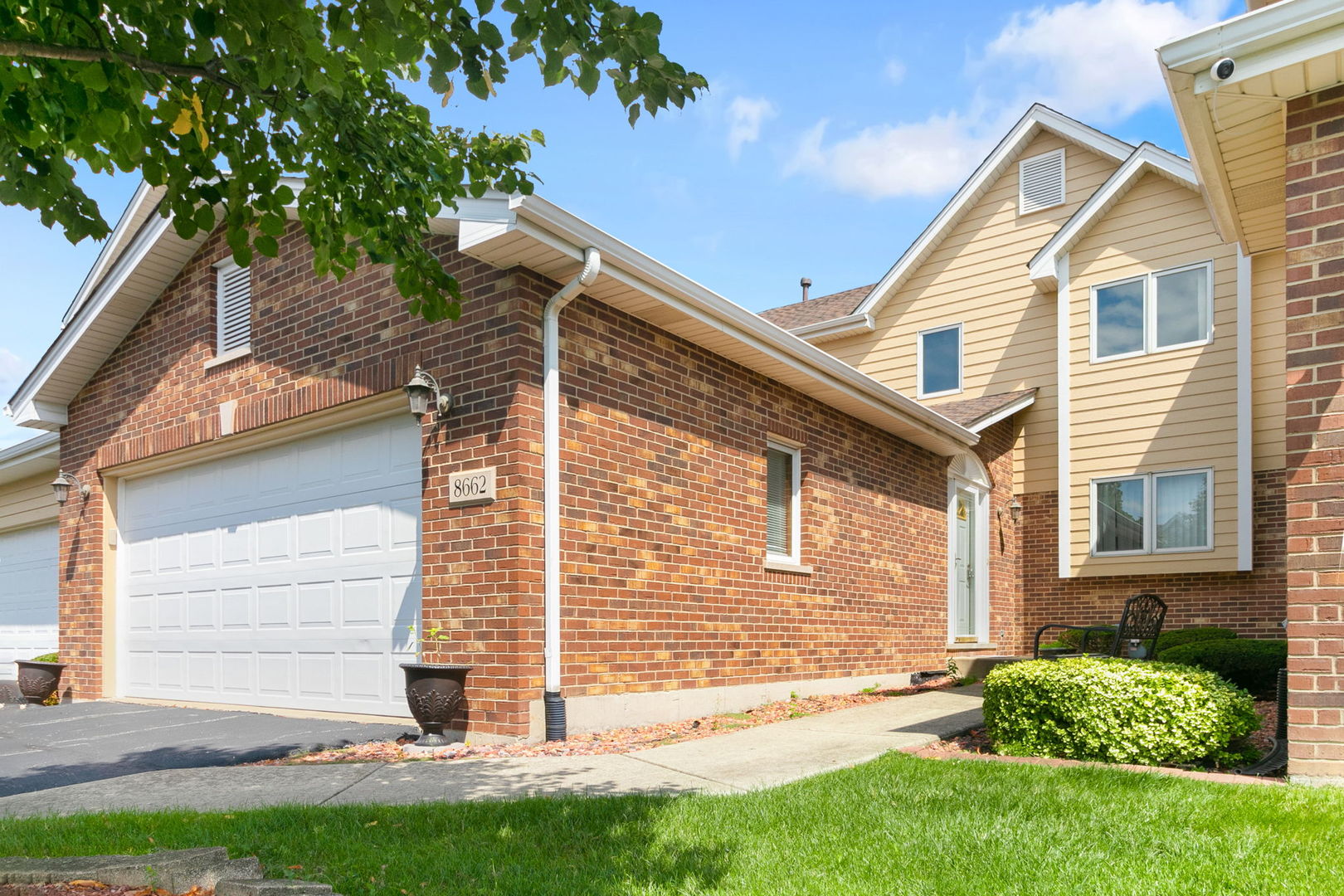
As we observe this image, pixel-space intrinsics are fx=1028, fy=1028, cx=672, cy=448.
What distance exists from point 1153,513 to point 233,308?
1238 cm

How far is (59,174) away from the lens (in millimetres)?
4277

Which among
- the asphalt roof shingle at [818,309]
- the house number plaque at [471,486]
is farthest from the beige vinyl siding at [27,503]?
the asphalt roof shingle at [818,309]

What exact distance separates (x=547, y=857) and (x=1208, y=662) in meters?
8.13

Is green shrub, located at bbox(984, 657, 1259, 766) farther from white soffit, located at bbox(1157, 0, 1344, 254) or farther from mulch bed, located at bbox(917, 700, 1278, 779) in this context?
white soffit, located at bbox(1157, 0, 1344, 254)

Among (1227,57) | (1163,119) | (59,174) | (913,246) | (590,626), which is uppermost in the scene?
(1163,119)

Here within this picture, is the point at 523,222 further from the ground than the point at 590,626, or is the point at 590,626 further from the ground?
the point at 523,222

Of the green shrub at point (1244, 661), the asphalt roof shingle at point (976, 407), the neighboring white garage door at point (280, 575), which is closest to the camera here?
the neighboring white garage door at point (280, 575)

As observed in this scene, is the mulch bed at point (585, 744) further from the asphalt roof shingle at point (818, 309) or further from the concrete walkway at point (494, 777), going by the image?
the asphalt roof shingle at point (818, 309)

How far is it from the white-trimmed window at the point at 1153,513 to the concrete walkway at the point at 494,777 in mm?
7858

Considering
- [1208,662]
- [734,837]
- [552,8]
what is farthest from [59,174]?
[1208,662]

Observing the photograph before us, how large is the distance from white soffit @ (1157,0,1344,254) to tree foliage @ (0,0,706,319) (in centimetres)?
337

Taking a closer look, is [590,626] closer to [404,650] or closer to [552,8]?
[404,650]

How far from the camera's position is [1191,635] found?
1248cm

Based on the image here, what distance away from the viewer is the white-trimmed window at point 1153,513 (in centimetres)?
1427
